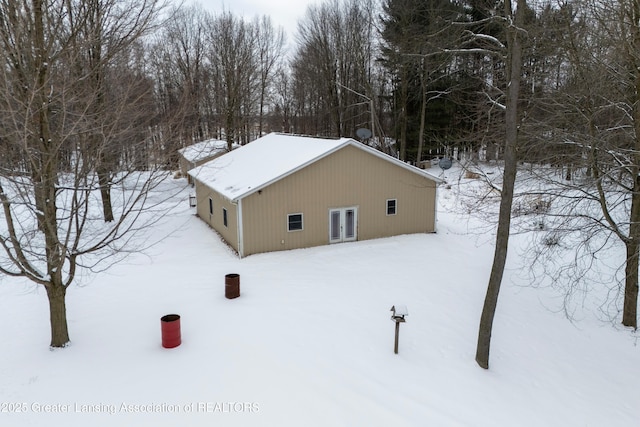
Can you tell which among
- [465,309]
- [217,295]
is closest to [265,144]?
[217,295]

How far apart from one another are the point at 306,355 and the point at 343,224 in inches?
289

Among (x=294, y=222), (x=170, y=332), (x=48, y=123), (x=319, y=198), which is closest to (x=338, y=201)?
(x=319, y=198)

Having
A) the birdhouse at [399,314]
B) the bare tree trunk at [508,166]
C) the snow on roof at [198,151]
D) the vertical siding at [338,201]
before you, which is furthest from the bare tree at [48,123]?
the vertical siding at [338,201]

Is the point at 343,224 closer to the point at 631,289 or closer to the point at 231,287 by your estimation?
the point at 231,287

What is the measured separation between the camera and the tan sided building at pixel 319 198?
12750 mm

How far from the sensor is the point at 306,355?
7.09 m

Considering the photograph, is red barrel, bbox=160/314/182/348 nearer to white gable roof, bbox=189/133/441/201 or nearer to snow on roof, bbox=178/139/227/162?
snow on roof, bbox=178/139/227/162

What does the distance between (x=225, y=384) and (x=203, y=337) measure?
161 centimetres

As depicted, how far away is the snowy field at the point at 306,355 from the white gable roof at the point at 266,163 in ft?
8.78

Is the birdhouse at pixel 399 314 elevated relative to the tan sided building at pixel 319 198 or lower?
lower

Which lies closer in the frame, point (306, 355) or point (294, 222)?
point (306, 355)

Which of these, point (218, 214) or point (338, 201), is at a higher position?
point (338, 201)

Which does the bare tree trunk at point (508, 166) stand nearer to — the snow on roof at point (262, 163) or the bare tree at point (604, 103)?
the bare tree at point (604, 103)

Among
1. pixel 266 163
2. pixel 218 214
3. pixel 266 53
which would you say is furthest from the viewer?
pixel 266 53
